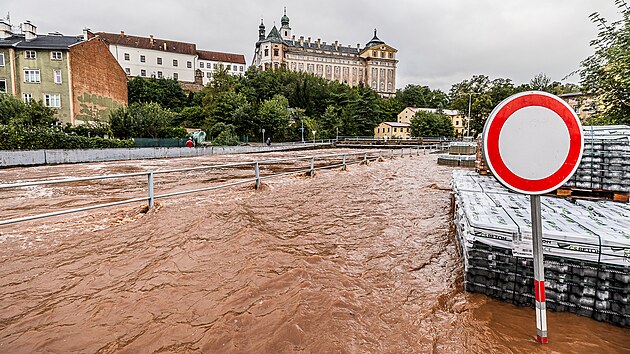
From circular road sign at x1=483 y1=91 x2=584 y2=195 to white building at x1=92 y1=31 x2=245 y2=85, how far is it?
8169cm

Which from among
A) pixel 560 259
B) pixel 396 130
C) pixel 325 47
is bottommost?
pixel 560 259

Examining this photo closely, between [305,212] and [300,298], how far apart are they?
367 centimetres

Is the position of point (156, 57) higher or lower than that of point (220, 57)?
lower

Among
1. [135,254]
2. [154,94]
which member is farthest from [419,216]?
[154,94]

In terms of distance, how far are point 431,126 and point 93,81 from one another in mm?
59049

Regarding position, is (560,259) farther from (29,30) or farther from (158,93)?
(158,93)

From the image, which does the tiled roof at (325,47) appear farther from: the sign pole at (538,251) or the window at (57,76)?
the sign pole at (538,251)

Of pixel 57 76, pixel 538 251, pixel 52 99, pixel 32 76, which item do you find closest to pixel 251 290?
pixel 538 251

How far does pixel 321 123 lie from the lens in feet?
218

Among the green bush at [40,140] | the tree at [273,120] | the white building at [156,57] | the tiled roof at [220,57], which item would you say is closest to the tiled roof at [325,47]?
the tiled roof at [220,57]

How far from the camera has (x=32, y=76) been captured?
3375 centimetres

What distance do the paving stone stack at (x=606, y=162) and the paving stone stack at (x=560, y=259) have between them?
3.08 feet

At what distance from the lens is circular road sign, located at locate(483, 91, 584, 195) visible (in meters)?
2.04

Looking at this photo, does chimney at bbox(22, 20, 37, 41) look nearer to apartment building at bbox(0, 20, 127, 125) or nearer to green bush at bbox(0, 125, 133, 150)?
apartment building at bbox(0, 20, 127, 125)
